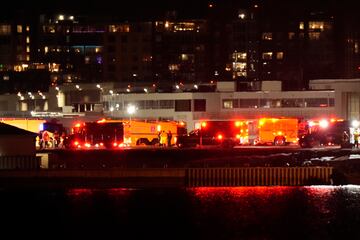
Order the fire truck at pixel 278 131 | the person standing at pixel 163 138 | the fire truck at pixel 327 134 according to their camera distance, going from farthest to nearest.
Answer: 1. the person standing at pixel 163 138
2. the fire truck at pixel 278 131
3. the fire truck at pixel 327 134

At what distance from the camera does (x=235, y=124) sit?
68938 millimetres

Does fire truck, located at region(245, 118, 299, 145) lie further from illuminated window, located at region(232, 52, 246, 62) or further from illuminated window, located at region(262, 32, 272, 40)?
illuminated window, located at region(262, 32, 272, 40)

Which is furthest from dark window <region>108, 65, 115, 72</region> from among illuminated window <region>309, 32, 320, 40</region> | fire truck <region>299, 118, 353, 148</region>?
fire truck <region>299, 118, 353, 148</region>

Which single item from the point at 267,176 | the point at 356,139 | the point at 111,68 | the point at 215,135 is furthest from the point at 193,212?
the point at 111,68

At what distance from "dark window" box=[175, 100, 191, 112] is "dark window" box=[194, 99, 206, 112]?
546 mm

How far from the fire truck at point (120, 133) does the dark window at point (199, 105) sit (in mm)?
8378

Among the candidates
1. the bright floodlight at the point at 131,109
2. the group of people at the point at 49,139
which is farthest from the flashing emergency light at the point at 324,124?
the bright floodlight at the point at 131,109

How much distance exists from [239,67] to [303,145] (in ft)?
262

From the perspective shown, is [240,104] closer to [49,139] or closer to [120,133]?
[120,133]

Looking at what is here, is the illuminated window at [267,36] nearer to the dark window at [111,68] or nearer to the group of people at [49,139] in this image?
the dark window at [111,68]

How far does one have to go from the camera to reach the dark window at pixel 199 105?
7850 centimetres

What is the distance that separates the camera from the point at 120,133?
6881 centimetres

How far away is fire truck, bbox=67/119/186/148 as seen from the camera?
68.8 metres

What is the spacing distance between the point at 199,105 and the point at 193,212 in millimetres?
30149
